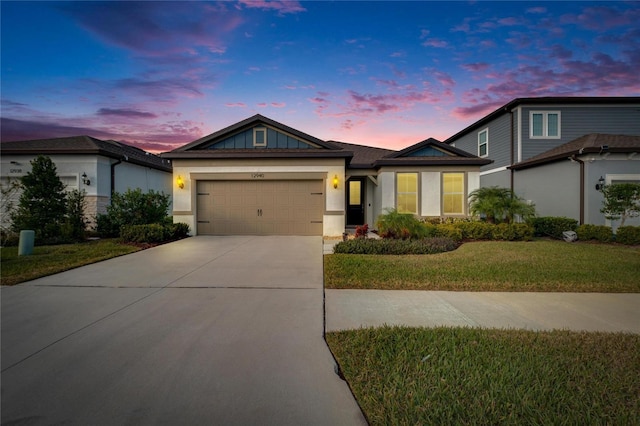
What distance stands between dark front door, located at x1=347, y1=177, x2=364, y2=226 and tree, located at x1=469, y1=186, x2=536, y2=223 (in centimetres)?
559

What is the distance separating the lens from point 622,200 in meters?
10.5

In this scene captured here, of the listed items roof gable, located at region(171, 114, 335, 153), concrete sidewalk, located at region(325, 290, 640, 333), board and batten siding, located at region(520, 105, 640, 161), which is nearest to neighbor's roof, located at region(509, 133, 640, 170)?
board and batten siding, located at region(520, 105, 640, 161)

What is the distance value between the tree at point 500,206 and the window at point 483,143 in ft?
Result: 26.3

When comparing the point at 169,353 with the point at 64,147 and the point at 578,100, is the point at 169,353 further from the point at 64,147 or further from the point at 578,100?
the point at 578,100

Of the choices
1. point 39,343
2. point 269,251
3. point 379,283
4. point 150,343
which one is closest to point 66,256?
point 269,251

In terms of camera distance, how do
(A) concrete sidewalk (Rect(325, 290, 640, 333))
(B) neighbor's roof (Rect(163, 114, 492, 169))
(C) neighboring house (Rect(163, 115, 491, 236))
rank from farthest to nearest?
1. (C) neighboring house (Rect(163, 115, 491, 236))
2. (B) neighbor's roof (Rect(163, 114, 492, 169))
3. (A) concrete sidewalk (Rect(325, 290, 640, 333))

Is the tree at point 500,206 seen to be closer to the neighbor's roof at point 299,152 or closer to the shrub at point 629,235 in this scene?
the neighbor's roof at point 299,152

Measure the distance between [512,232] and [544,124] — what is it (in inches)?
336

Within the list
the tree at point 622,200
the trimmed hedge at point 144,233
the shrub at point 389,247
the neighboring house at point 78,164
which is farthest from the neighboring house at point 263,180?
the tree at point 622,200

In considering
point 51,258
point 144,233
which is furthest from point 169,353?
point 144,233

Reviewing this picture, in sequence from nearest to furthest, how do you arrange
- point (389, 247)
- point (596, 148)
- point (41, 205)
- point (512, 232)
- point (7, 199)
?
point (389, 247) → point (41, 205) → point (512, 232) → point (596, 148) → point (7, 199)

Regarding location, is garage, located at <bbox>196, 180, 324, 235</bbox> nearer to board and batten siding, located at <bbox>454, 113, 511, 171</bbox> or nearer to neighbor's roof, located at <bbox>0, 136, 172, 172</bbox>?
neighbor's roof, located at <bbox>0, 136, 172, 172</bbox>

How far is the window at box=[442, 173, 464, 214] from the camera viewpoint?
13.5 meters

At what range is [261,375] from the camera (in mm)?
2627
